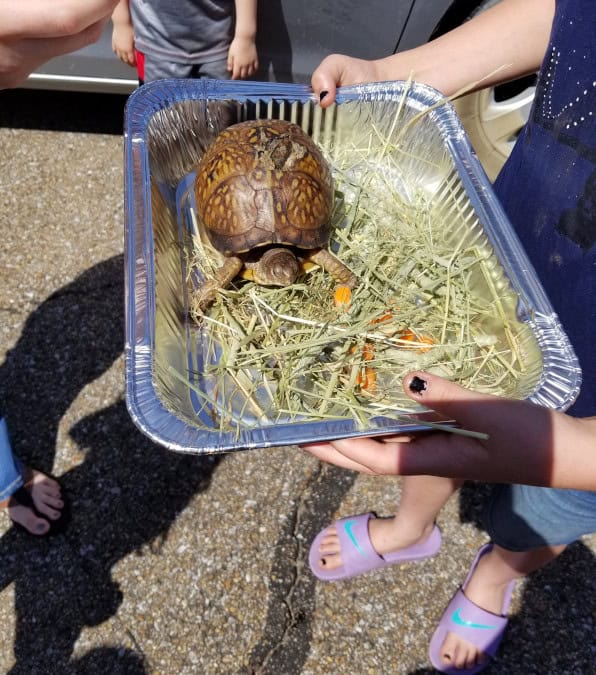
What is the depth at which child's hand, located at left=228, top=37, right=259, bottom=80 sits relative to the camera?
2.71 metres

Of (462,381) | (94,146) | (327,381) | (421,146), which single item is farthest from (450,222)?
(94,146)

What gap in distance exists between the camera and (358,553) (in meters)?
2.23

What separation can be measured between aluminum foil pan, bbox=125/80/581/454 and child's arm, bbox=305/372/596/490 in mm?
134

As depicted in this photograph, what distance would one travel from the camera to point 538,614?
2.23 metres

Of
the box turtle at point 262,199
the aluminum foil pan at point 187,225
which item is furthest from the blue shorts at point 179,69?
the box turtle at point 262,199

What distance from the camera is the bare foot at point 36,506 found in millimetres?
2170

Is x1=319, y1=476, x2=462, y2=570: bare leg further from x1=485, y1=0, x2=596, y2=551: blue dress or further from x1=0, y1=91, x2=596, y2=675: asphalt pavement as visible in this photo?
x1=485, y1=0, x2=596, y2=551: blue dress

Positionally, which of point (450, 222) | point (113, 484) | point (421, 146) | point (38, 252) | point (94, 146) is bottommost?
point (113, 484)

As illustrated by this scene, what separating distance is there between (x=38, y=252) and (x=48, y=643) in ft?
6.79

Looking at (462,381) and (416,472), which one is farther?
(462,381)

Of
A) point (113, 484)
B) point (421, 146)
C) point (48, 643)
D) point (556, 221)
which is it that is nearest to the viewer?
point (556, 221)

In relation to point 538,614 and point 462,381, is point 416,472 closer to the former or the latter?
point 462,381

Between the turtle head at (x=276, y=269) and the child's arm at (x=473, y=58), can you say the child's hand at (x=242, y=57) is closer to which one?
the child's arm at (x=473, y=58)

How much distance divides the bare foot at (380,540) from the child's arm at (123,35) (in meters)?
2.78
